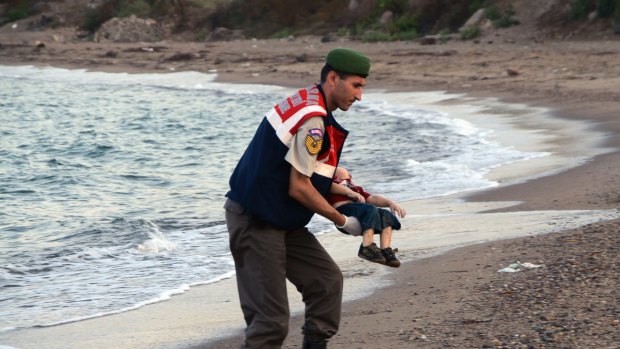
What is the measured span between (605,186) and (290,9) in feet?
99.2

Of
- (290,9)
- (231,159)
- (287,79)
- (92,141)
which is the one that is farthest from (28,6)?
(231,159)

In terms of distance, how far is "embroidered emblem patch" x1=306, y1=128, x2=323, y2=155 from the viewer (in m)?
4.67

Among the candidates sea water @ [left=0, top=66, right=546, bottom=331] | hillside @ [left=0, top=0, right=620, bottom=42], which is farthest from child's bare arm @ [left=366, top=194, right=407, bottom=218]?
hillside @ [left=0, top=0, right=620, bottom=42]

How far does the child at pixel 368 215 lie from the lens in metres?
4.86

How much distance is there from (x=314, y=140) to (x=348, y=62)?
39 centimetres

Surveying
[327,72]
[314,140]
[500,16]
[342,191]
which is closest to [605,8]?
[500,16]

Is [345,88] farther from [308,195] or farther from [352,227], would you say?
[352,227]

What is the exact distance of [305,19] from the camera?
3962 centimetres

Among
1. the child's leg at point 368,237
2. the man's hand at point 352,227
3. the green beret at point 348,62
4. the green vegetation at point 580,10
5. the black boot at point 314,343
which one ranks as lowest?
the green vegetation at point 580,10

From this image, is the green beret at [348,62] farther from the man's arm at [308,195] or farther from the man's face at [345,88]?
the man's arm at [308,195]

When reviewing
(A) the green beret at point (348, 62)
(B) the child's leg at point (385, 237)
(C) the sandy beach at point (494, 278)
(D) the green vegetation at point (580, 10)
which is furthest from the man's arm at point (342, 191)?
(D) the green vegetation at point (580, 10)

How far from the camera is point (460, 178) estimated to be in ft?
42.4

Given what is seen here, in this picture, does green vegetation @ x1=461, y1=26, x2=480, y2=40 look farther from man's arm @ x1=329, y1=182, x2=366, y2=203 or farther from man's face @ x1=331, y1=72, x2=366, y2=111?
man's face @ x1=331, y1=72, x2=366, y2=111

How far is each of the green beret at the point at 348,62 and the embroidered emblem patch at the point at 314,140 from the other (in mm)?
309
